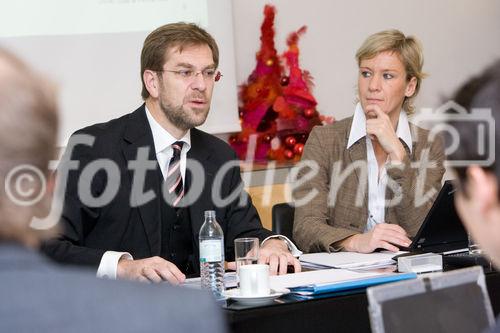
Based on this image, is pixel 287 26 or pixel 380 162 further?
pixel 287 26

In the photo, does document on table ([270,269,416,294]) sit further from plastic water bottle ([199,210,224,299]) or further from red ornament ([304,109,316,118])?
red ornament ([304,109,316,118])

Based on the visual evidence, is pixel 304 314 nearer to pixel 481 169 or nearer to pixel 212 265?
pixel 212 265

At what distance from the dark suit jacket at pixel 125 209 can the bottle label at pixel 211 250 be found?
1.76ft

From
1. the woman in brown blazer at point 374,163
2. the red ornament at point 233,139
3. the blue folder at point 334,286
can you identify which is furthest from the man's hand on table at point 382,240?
the red ornament at point 233,139

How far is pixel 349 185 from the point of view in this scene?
354 cm

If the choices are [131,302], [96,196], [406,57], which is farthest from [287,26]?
[131,302]

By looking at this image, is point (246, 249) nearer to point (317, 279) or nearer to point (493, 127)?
point (317, 279)

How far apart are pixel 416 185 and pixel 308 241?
1.81ft

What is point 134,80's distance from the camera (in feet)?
15.1

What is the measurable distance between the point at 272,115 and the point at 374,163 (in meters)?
1.45

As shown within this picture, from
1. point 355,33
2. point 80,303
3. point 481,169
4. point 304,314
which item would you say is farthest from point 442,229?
point 355,33

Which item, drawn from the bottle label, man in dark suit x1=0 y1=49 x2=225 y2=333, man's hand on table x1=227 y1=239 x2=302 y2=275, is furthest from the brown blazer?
man in dark suit x1=0 y1=49 x2=225 y2=333

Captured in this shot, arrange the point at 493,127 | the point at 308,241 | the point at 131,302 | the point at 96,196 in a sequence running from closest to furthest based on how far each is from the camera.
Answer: the point at 131,302 → the point at 493,127 → the point at 96,196 → the point at 308,241

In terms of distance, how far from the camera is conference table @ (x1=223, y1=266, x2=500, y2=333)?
7.44 ft
